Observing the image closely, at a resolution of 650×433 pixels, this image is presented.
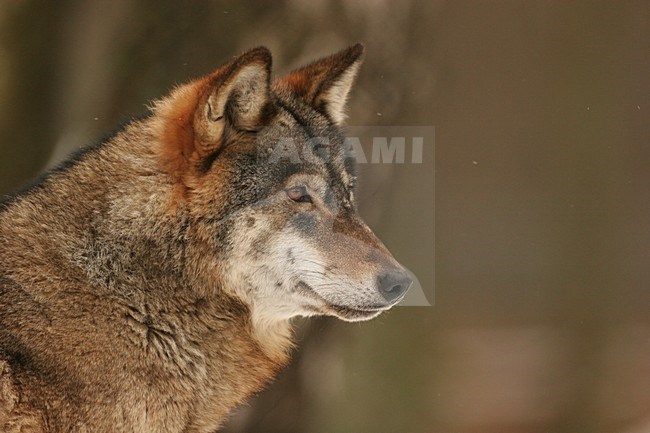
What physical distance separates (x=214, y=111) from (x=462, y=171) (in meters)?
3.95

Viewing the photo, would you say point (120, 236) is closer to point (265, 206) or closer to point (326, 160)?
point (265, 206)

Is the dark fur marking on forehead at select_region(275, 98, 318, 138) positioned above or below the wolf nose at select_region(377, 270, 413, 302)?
above

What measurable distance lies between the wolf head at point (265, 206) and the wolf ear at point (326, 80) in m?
0.21

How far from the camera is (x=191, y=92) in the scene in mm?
3311

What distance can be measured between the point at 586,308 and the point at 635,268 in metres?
0.55

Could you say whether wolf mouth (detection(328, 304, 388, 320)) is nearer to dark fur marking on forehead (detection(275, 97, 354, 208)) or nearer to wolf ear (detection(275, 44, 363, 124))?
dark fur marking on forehead (detection(275, 97, 354, 208))

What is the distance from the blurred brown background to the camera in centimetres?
589

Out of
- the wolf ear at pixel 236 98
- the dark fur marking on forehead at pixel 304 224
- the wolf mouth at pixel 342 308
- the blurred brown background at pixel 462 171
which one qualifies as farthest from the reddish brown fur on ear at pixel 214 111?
the blurred brown background at pixel 462 171

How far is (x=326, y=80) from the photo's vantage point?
11.8 feet

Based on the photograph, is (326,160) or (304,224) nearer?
(304,224)

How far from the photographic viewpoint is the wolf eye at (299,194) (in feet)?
10.7

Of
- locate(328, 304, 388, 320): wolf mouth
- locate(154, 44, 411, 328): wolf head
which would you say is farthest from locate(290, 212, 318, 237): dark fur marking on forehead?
locate(328, 304, 388, 320): wolf mouth

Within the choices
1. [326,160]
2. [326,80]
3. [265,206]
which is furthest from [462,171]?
[265,206]

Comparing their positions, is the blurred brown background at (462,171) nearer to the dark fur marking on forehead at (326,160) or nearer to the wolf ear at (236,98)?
the dark fur marking on forehead at (326,160)
